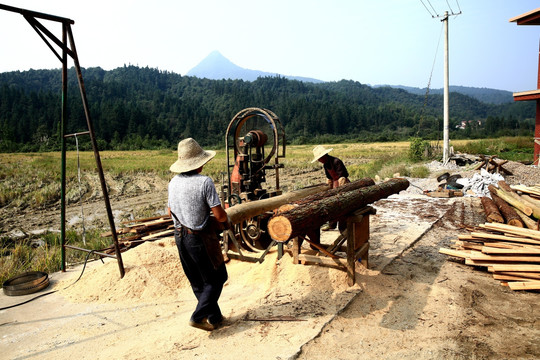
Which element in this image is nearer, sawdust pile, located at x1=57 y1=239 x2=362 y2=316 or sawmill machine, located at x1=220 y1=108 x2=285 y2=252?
sawdust pile, located at x1=57 y1=239 x2=362 y2=316

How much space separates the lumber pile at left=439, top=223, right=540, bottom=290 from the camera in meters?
4.77

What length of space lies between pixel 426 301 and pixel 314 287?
1.35 metres

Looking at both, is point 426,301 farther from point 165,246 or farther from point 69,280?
point 69,280

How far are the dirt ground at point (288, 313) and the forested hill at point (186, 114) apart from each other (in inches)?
958

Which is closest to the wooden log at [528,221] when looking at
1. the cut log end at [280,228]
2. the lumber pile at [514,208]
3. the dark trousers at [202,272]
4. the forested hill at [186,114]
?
the lumber pile at [514,208]

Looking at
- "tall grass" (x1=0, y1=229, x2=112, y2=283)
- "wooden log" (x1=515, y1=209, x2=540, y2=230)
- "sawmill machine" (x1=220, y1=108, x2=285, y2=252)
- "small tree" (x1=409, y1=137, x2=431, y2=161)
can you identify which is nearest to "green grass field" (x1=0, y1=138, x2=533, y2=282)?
"tall grass" (x1=0, y1=229, x2=112, y2=283)

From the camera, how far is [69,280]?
5.68m

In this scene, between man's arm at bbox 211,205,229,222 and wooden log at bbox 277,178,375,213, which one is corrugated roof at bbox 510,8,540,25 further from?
man's arm at bbox 211,205,229,222

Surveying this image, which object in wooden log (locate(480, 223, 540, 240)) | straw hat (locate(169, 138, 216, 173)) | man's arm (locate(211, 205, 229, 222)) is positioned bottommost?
wooden log (locate(480, 223, 540, 240))

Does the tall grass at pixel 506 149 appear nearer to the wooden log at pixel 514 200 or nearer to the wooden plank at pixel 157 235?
the wooden log at pixel 514 200

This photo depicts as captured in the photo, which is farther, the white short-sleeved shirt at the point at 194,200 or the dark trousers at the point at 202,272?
the dark trousers at the point at 202,272

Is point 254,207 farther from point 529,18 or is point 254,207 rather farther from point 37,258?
point 529,18

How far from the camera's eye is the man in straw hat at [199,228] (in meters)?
3.62

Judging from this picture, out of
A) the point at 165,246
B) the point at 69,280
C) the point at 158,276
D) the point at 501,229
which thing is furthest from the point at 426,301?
the point at 69,280
